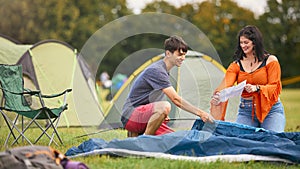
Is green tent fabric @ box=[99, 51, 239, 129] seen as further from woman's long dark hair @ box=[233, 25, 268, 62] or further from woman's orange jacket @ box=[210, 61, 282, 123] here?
woman's long dark hair @ box=[233, 25, 268, 62]

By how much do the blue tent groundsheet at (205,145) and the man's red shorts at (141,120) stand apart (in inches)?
14.7

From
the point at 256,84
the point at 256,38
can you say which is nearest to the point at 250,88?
the point at 256,84

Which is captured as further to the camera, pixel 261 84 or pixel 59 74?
pixel 59 74

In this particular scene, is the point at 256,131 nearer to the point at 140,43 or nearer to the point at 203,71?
the point at 203,71

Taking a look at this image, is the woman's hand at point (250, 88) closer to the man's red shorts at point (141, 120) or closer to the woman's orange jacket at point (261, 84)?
the woman's orange jacket at point (261, 84)

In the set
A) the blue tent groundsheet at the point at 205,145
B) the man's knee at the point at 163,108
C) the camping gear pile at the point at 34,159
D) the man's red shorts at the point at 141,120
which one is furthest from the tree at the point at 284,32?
the camping gear pile at the point at 34,159

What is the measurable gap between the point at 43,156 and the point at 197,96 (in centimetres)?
298

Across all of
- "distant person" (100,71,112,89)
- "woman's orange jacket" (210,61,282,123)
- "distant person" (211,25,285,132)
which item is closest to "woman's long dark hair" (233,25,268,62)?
"distant person" (211,25,285,132)

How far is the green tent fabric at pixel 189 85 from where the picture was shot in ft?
19.0

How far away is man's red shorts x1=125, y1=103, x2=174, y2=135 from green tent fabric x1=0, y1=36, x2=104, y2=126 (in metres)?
2.39

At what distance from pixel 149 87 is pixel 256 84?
0.91 m

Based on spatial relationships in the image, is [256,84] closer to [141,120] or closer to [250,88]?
[250,88]

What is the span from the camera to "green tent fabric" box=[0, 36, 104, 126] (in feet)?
21.9

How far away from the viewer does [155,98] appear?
4.34 meters
